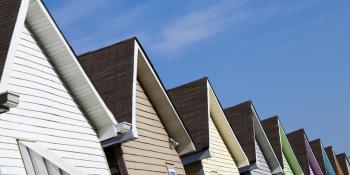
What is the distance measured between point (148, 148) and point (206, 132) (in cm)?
496

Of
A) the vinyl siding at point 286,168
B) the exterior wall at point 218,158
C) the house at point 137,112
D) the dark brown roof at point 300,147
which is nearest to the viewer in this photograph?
the house at point 137,112

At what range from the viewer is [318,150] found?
168ft

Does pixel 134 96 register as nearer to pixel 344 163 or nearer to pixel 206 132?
pixel 206 132

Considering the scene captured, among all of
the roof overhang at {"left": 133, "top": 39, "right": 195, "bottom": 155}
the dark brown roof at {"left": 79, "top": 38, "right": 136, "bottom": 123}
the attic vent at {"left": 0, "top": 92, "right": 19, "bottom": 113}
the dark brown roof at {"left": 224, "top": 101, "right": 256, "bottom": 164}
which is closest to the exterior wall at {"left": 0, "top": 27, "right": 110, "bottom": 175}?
the attic vent at {"left": 0, "top": 92, "right": 19, "bottom": 113}

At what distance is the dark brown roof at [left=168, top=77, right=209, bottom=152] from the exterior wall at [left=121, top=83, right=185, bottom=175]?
6.19ft

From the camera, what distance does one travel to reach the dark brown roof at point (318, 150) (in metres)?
49.9

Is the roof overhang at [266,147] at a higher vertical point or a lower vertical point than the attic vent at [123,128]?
higher

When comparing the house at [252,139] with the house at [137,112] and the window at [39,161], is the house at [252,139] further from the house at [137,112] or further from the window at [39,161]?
the window at [39,161]

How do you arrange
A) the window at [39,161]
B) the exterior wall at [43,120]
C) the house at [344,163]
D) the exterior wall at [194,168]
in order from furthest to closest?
1. the house at [344,163]
2. the exterior wall at [194,168]
3. the window at [39,161]
4. the exterior wall at [43,120]

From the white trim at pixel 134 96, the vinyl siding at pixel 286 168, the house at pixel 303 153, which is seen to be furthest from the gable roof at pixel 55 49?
the house at pixel 303 153

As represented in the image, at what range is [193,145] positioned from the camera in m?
22.7

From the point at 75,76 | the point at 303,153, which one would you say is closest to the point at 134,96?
the point at 75,76

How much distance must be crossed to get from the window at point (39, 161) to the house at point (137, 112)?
2.96 m

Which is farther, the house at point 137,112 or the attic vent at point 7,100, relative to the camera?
the house at point 137,112
